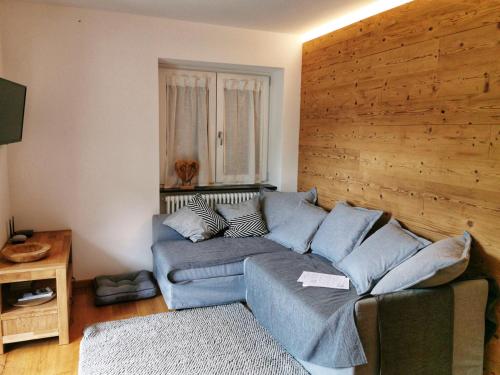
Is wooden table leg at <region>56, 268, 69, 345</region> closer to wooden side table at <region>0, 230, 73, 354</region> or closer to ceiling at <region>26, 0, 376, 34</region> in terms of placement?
wooden side table at <region>0, 230, 73, 354</region>

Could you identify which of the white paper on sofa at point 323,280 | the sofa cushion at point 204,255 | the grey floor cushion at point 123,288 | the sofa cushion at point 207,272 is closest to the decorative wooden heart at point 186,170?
the sofa cushion at point 204,255

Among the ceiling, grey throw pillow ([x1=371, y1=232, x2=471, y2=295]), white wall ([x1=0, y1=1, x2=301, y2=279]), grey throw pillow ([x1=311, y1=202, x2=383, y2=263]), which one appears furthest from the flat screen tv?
grey throw pillow ([x1=371, y1=232, x2=471, y2=295])

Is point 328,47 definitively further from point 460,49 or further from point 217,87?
point 460,49

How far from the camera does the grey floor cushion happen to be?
338 cm

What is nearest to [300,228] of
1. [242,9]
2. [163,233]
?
A: [163,233]

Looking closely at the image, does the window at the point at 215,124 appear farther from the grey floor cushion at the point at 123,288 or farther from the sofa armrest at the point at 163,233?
the grey floor cushion at the point at 123,288

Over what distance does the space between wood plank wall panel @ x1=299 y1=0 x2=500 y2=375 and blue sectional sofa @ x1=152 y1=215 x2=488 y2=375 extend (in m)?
0.27

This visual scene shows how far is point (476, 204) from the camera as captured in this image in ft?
8.07

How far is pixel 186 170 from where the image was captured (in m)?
4.21

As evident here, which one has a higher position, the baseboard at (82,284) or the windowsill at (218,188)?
the windowsill at (218,188)

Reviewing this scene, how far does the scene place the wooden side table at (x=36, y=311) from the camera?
8.83ft

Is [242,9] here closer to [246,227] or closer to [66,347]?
[246,227]

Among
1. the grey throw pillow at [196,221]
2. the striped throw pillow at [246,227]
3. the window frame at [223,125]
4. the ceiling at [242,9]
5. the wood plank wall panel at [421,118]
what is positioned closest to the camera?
the wood plank wall panel at [421,118]

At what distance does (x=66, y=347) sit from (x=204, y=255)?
121 cm
